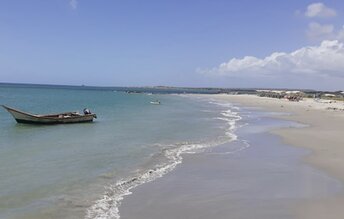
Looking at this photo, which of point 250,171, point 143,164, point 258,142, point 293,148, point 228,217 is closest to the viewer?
Answer: point 228,217

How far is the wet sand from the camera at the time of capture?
405 inches

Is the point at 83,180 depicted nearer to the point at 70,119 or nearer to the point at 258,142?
the point at 258,142

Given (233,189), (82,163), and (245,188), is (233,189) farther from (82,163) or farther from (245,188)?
(82,163)

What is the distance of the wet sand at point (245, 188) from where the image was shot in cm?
1030

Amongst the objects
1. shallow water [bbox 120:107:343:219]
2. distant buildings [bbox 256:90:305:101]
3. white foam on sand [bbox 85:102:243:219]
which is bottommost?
distant buildings [bbox 256:90:305:101]

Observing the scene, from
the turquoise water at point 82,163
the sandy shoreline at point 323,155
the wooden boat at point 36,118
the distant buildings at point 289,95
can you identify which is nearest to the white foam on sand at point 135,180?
the turquoise water at point 82,163

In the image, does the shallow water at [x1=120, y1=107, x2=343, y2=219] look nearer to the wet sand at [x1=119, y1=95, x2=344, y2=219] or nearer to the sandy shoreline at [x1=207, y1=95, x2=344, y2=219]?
the wet sand at [x1=119, y1=95, x2=344, y2=219]

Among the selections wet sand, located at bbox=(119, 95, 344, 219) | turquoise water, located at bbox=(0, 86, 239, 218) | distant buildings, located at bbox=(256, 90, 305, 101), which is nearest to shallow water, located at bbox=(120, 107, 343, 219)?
wet sand, located at bbox=(119, 95, 344, 219)

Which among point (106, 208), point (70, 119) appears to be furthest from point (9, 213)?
point (70, 119)

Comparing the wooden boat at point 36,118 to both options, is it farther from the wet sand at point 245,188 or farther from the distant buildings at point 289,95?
the distant buildings at point 289,95

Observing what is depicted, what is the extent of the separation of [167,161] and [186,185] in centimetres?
410

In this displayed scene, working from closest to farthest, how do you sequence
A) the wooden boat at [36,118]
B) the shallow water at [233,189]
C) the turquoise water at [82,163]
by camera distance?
the shallow water at [233,189]
the turquoise water at [82,163]
the wooden boat at [36,118]

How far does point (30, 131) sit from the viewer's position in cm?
2838

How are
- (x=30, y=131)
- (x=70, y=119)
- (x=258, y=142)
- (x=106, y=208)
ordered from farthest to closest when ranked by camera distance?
(x=70, y=119), (x=30, y=131), (x=258, y=142), (x=106, y=208)
